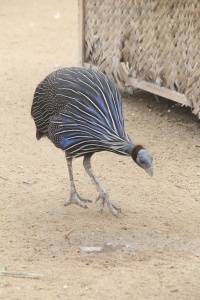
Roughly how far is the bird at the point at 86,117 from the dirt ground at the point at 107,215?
364 mm

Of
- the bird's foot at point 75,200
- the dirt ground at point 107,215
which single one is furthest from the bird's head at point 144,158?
the bird's foot at point 75,200

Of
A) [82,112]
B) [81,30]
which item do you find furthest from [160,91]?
[82,112]

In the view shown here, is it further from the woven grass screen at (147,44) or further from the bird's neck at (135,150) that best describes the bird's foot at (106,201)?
the woven grass screen at (147,44)

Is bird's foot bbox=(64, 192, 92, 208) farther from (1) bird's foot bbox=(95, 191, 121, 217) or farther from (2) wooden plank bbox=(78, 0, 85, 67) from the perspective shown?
(2) wooden plank bbox=(78, 0, 85, 67)

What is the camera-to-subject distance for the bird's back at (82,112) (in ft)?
16.2

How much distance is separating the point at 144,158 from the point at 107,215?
2.70ft

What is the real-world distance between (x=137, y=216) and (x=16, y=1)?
8786mm

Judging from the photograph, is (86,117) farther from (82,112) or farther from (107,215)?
(107,215)

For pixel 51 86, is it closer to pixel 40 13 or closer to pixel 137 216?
pixel 137 216

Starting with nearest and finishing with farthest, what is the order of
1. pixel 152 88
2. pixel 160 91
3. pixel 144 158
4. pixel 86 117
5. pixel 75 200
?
pixel 144 158, pixel 86 117, pixel 75 200, pixel 160 91, pixel 152 88

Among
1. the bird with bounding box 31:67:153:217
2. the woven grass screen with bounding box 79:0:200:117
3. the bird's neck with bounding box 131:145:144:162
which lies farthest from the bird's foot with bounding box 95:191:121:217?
the woven grass screen with bounding box 79:0:200:117

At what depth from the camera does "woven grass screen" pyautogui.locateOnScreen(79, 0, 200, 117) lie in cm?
683

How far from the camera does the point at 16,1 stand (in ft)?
43.2

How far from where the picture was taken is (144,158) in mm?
4746
